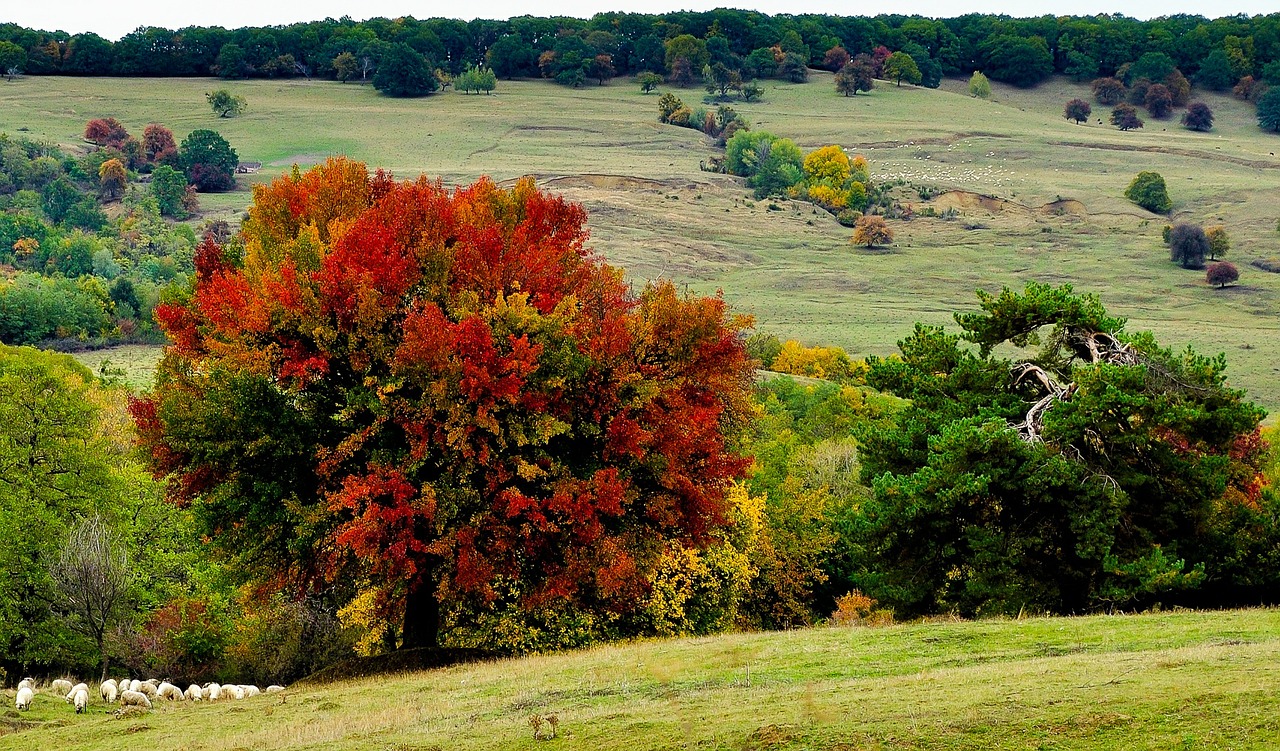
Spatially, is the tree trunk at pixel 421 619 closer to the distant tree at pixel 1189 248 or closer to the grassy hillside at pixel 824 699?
the grassy hillside at pixel 824 699

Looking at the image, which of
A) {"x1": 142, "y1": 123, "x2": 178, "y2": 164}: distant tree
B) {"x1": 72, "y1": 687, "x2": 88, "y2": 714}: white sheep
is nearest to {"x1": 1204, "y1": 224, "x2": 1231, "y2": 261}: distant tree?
{"x1": 142, "y1": 123, "x2": 178, "y2": 164}: distant tree

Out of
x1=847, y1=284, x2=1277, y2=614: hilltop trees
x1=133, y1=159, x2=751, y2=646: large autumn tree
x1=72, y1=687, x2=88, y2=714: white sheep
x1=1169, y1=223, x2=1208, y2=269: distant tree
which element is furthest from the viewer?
x1=1169, y1=223, x2=1208, y2=269: distant tree

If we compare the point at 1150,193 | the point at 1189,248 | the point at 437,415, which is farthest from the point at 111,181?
the point at 437,415

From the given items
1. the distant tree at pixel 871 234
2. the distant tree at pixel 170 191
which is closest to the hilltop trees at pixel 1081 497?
the distant tree at pixel 871 234

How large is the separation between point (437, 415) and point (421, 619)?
6778 millimetres

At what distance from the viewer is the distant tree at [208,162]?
614ft

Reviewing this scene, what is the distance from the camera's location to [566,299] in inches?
1119

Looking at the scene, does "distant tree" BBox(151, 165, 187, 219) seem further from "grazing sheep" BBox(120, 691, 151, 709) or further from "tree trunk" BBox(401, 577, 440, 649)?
"grazing sheep" BBox(120, 691, 151, 709)

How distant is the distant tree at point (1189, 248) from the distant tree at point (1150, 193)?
2763cm

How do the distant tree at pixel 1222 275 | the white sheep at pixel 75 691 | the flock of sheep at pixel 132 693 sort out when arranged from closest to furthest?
the flock of sheep at pixel 132 693 → the white sheep at pixel 75 691 → the distant tree at pixel 1222 275

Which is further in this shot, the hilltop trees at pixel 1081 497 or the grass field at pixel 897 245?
the grass field at pixel 897 245

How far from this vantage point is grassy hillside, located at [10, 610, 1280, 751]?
14555 millimetres

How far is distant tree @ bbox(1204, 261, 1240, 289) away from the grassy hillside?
13094cm

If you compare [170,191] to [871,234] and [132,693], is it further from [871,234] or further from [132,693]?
[132,693]
